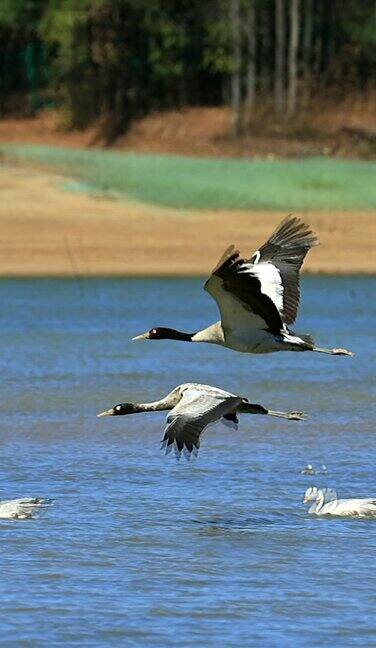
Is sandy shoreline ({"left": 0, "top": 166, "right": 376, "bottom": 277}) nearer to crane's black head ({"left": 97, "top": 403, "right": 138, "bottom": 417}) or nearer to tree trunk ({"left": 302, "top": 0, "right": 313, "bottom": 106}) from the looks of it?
tree trunk ({"left": 302, "top": 0, "right": 313, "bottom": 106})

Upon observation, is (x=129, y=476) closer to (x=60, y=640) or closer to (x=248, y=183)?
(x=60, y=640)

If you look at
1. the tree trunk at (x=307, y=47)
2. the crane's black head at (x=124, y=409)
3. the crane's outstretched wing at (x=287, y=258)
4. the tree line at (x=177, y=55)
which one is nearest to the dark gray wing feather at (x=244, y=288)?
the crane's outstretched wing at (x=287, y=258)

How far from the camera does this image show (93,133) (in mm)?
37500

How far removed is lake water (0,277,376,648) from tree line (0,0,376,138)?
71.4 feet

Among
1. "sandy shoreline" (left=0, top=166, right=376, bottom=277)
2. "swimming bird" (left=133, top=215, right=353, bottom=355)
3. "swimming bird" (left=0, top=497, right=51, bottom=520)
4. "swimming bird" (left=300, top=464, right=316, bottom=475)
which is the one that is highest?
"swimming bird" (left=133, top=215, right=353, bottom=355)

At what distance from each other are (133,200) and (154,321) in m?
8.67

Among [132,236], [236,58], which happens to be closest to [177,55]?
[236,58]

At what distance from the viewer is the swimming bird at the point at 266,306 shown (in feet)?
30.1

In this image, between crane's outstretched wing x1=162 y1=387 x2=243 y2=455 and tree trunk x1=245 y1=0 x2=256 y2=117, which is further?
tree trunk x1=245 y1=0 x2=256 y2=117

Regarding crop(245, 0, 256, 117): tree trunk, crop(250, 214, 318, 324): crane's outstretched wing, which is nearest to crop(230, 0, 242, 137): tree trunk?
crop(245, 0, 256, 117): tree trunk

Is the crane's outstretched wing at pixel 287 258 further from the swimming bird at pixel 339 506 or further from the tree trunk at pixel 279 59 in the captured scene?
the tree trunk at pixel 279 59

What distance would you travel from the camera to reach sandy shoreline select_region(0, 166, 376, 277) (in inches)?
919

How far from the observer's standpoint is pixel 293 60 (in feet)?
126

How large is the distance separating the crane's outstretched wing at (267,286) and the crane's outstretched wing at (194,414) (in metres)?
0.77
